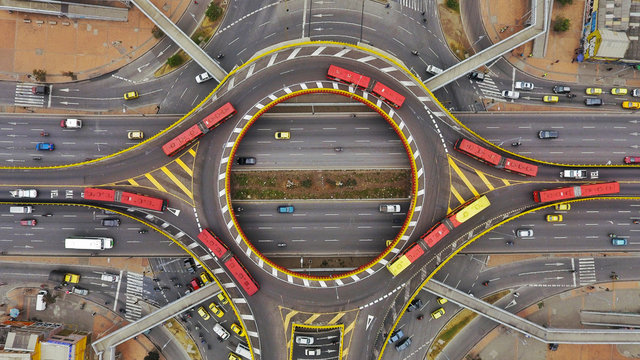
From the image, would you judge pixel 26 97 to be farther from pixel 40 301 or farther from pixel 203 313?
pixel 203 313

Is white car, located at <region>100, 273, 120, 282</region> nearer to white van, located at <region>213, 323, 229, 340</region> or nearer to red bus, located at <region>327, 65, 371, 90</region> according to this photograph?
white van, located at <region>213, 323, 229, 340</region>

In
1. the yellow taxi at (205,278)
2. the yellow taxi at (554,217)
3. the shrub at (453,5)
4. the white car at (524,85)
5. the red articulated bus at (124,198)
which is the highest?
the shrub at (453,5)

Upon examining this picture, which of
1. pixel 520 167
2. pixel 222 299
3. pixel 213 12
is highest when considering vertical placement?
pixel 213 12

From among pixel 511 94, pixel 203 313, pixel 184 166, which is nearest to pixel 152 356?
pixel 203 313

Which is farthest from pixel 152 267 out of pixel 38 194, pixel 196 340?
pixel 38 194

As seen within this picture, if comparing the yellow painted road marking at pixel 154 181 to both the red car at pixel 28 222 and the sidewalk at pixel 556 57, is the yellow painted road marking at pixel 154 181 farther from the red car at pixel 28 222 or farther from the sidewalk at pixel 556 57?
the sidewalk at pixel 556 57

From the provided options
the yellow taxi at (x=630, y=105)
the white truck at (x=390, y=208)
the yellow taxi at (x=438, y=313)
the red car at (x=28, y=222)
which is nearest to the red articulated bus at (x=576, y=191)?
the yellow taxi at (x=630, y=105)

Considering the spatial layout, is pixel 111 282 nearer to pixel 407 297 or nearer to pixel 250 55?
pixel 250 55
